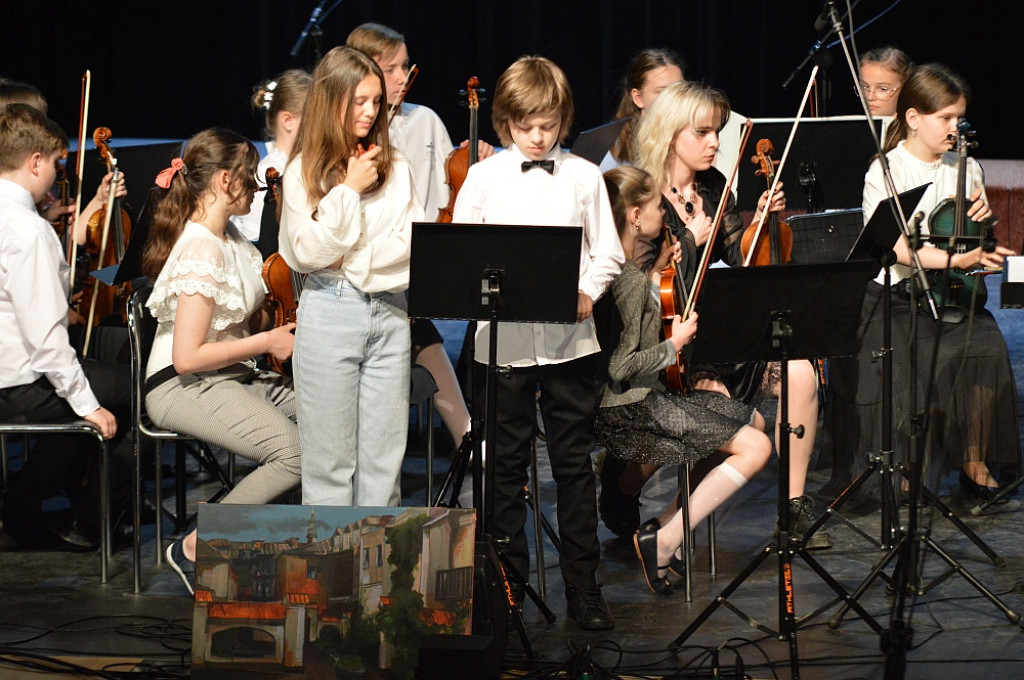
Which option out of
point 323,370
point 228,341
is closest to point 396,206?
point 323,370

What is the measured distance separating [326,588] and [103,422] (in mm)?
1044

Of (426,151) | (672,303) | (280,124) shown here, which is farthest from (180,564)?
(426,151)

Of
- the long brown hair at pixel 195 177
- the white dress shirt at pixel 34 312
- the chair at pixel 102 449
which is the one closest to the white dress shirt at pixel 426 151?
the long brown hair at pixel 195 177

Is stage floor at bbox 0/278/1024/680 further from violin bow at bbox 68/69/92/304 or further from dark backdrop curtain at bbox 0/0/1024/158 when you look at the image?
dark backdrop curtain at bbox 0/0/1024/158

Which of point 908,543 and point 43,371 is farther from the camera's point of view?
point 43,371

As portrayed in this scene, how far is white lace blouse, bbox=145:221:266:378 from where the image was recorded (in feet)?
10.9

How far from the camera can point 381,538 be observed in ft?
9.22

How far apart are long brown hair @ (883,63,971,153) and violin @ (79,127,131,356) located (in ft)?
8.44

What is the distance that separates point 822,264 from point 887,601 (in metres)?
1.08

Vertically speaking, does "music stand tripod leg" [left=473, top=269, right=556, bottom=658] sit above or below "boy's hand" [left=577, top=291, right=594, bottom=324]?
below

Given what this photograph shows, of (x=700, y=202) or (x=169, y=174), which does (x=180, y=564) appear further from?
(x=700, y=202)

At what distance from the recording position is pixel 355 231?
292cm

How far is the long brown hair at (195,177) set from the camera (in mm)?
3426

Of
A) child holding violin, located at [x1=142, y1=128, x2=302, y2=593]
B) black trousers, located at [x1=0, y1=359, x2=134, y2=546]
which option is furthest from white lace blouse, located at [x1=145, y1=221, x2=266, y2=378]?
black trousers, located at [x1=0, y1=359, x2=134, y2=546]
